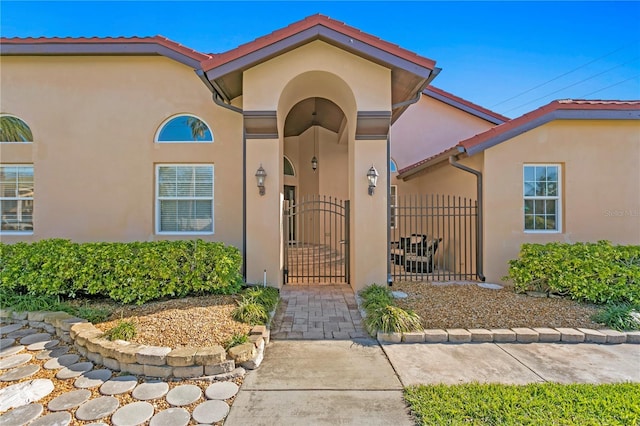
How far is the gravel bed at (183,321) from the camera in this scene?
4.66 m

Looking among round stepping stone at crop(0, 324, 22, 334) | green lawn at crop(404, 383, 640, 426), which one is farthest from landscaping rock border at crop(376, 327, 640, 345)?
round stepping stone at crop(0, 324, 22, 334)

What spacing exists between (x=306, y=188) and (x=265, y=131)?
6705 mm

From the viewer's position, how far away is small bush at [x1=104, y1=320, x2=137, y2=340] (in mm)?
4590

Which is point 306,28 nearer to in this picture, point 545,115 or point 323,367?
point 545,115

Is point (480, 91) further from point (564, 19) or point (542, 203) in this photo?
point (542, 203)

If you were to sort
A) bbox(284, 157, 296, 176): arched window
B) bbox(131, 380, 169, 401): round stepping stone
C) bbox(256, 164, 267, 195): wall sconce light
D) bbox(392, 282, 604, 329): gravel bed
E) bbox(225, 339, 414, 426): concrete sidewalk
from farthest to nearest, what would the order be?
bbox(284, 157, 296, 176): arched window
bbox(256, 164, 267, 195): wall sconce light
bbox(392, 282, 604, 329): gravel bed
bbox(131, 380, 169, 401): round stepping stone
bbox(225, 339, 414, 426): concrete sidewalk

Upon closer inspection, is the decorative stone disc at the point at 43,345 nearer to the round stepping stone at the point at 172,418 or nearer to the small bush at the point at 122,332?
the small bush at the point at 122,332

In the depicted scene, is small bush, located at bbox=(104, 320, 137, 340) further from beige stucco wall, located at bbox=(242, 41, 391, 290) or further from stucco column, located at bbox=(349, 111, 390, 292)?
stucco column, located at bbox=(349, 111, 390, 292)

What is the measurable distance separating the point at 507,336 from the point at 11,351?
7.94m

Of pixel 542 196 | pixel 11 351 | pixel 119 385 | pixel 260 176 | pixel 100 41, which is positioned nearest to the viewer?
pixel 119 385

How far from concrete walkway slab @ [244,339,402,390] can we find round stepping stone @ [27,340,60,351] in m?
3.55

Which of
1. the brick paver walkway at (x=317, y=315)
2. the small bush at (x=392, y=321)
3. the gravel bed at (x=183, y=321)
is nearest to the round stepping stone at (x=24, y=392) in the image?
the gravel bed at (x=183, y=321)

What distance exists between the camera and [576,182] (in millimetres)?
8594

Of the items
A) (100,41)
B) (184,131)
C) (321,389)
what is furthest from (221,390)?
(100,41)
